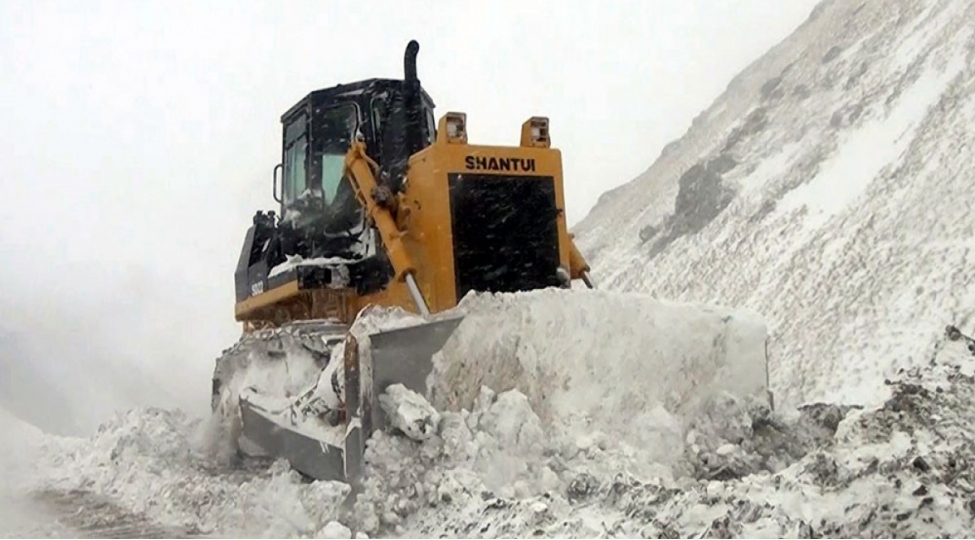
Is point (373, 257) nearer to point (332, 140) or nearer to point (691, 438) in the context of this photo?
point (332, 140)

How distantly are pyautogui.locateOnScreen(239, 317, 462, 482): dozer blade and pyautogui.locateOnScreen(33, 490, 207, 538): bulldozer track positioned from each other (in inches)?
28.6

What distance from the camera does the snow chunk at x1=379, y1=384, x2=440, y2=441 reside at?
4.97 meters

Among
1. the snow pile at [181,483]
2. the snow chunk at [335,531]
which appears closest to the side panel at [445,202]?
the snow pile at [181,483]

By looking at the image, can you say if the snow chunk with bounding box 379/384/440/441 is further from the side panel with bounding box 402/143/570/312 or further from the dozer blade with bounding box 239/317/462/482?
the side panel with bounding box 402/143/570/312

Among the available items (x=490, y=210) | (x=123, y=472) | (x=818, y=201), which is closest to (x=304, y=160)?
(x=490, y=210)

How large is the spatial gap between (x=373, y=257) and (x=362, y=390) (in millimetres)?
1704

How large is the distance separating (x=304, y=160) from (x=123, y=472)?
2656mm

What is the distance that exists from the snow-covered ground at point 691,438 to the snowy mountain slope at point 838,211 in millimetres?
63

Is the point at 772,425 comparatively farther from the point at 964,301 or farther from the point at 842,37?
the point at 842,37

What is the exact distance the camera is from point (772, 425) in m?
5.69

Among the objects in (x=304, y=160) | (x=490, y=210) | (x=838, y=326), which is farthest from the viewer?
(x=838, y=326)

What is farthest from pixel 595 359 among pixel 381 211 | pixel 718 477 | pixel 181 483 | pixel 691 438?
pixel 181 483

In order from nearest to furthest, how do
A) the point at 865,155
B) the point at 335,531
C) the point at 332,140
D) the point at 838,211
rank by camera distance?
1. the point at 335,531
2. the point at 332,140
3. the point at 838,211
4. the point at 865,155

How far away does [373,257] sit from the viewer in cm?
664
